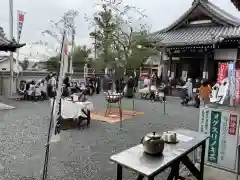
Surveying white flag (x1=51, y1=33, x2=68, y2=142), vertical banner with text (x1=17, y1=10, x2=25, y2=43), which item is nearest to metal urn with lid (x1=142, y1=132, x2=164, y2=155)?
white flag (x1=51, y1=33, x2=68, y2=142)

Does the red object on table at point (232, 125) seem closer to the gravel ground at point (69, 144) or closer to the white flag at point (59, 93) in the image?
the gravel ground at point (69, 144)

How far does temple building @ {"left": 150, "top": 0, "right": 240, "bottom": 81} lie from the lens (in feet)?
55.5

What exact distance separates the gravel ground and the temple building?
8197 millimetres

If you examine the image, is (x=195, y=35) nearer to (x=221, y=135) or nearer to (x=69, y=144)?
(x=69, y=144)

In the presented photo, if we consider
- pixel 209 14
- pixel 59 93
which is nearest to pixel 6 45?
pixel 59 93

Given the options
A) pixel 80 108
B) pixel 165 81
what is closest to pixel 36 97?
pixel 80 108

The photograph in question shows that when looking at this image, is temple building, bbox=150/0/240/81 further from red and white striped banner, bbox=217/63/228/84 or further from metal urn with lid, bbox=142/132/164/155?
metal urn with lid, bbox=142/132/164/155

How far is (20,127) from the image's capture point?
26.5ft

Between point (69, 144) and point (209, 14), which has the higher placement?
point (209, 14)

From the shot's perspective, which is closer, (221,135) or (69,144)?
(221,135)

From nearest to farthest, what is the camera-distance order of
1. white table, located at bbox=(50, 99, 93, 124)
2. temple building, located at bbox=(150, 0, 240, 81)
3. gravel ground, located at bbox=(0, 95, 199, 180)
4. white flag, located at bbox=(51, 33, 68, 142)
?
1. white flag, located at bbox=(51, 33, 68, 142)
2. gravel ground, located at bbox=(0, 95, 199, 180)
3. white table, located at bbox=(50, 99, 93, 124)
4. temple building, located at bbox=(150, 0, 240, 81)

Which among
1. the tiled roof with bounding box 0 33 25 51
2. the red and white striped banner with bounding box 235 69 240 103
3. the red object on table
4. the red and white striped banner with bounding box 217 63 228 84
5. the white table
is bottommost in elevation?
the white table

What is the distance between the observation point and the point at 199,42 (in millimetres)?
17031

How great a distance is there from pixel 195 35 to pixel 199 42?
7.16 feet
